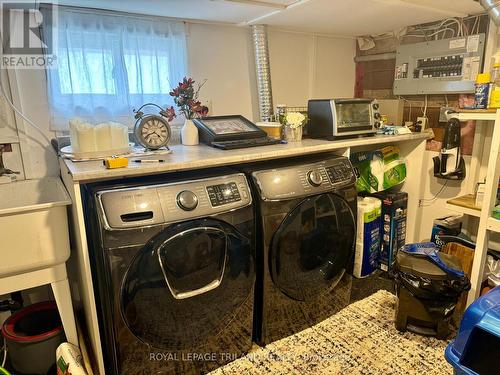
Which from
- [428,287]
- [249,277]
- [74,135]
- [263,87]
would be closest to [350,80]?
[263,87]

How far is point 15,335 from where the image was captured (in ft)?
4.75

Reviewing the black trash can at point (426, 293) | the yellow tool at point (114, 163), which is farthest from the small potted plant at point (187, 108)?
the black trash can at point (426, 293)

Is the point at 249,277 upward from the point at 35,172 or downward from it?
downward

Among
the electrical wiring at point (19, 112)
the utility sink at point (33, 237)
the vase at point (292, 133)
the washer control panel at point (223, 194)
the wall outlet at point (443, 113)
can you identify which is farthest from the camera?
the wall outlet at point (443, 113)

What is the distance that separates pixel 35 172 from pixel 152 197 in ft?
2.99

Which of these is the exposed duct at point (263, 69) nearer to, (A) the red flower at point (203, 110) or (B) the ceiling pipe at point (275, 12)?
(B) the ceiling pipe at point (275, 12)

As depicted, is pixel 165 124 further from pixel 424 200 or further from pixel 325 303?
pixel 424 200

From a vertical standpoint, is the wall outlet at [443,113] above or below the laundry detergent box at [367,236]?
above

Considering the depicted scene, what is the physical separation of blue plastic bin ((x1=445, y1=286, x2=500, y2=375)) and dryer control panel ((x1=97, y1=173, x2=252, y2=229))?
909mm

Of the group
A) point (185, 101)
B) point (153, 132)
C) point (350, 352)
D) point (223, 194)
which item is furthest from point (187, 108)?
point (350, 352)

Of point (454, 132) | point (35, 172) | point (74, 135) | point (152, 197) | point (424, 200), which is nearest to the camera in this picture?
point (152, 197)

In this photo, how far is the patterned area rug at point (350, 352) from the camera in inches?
60.9

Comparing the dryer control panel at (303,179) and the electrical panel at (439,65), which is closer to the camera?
the dryer control panel at (303,179)

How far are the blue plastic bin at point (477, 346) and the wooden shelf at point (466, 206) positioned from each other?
0.80 metres
